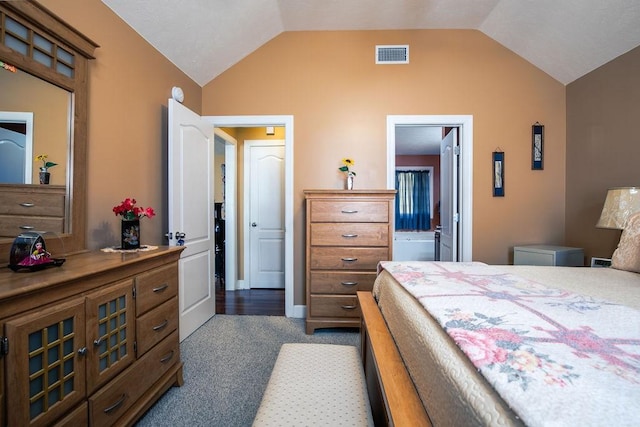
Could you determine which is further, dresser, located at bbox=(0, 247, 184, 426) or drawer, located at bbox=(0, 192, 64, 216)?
drawer, located at bbox=(0, 192, 64, 216)

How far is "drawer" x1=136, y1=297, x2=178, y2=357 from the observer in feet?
4.66

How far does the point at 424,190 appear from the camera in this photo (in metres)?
7.06

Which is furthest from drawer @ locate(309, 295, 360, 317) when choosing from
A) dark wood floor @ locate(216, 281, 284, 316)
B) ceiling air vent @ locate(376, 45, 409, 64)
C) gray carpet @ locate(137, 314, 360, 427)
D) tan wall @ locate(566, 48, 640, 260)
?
ceiling air vent @ locate(376, 45, 409, 64)

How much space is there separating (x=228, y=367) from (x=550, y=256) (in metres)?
2.92

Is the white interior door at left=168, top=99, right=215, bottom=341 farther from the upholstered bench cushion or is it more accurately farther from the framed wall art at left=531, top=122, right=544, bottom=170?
the framed wall art at left=531, top=122, right=544, bottom=170

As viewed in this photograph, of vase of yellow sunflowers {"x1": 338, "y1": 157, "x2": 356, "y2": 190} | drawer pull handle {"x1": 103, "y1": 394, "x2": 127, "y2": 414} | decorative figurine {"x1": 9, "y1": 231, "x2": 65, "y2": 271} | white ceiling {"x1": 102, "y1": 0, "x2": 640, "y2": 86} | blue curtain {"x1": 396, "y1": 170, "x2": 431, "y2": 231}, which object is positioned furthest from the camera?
blue curtain {"x1": 396, "y1": 170, "x2": 431, "y2": 231}

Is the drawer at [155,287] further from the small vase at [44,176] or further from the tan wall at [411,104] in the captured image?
the tan wall at [411,104]

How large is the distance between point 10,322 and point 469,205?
3302 mm

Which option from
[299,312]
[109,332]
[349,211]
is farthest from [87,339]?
[299,312]

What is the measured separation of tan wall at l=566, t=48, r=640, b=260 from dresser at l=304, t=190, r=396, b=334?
1.87 m

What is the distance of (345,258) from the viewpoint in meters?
2.55

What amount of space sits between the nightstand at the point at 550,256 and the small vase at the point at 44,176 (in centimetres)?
369

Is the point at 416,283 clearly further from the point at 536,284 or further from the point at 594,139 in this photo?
the point at 594,139

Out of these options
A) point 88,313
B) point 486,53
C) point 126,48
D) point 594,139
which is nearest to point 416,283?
point 88,313
